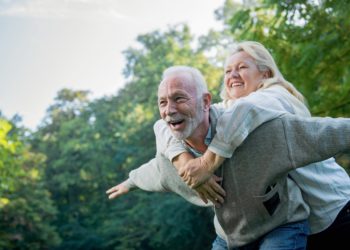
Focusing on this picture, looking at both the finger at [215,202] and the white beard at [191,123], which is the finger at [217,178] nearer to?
the finger at [215,202]

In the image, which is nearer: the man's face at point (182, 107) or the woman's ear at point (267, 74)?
the man's face at point (182, 107)

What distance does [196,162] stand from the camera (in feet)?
6.92

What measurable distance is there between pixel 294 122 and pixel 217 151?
34cm

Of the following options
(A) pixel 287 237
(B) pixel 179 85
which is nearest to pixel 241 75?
(B) pixel 179 85

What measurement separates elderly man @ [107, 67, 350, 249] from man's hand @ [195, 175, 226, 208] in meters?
0.02

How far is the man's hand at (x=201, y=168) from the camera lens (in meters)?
2.06

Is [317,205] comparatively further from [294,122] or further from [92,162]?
[92,162]

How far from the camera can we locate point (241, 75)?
266cm

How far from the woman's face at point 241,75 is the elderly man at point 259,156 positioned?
1.45 ft

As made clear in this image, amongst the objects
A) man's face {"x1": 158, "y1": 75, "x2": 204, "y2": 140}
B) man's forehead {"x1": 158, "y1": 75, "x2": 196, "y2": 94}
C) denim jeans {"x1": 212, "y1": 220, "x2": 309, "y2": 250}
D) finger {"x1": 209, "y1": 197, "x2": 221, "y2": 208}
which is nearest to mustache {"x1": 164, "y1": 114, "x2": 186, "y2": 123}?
man's face {"x1": 158, "y1": 75, "x2": 204, "y2": 140}

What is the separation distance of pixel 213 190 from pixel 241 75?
2.53ft

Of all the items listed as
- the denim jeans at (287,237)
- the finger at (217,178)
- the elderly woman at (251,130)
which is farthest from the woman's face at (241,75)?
the denim jeans at (287,237)

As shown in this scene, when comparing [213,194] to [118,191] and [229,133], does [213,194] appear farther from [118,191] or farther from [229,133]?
[118,191]

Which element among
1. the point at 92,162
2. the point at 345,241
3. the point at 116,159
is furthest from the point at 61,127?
the point at 345,241
